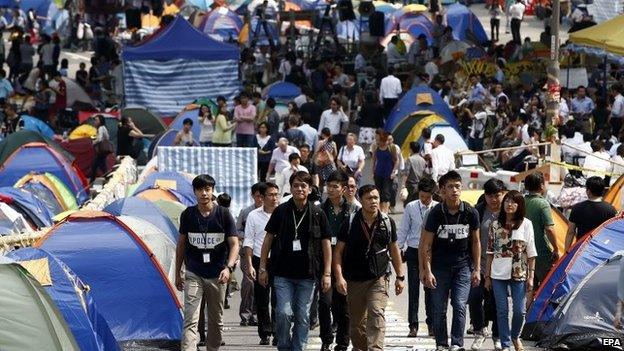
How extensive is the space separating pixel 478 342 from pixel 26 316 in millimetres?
4133

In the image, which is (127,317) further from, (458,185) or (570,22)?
(570,22)

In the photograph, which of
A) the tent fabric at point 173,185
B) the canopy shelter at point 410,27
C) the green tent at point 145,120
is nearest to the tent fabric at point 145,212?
the tent fabric at point 173,185

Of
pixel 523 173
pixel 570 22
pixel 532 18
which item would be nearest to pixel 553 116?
pixel 523 173

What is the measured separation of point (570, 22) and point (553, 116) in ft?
87.0

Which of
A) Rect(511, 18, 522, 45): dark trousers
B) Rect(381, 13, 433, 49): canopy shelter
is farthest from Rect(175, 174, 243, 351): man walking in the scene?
Rect(381, 13, 433, 49): canopy shelter

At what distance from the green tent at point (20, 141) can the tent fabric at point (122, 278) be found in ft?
38.0

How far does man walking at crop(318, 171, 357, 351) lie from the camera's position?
582 inches

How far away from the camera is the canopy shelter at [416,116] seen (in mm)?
29062

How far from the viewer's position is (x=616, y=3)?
41094 millimetres

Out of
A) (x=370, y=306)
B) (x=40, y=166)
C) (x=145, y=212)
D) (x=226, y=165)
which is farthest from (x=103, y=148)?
(x=370, y=306)

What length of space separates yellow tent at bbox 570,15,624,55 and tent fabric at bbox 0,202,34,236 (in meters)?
11.6

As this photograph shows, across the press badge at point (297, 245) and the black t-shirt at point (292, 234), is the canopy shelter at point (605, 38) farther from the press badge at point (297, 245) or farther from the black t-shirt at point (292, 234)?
the press badge at point (297, 245)

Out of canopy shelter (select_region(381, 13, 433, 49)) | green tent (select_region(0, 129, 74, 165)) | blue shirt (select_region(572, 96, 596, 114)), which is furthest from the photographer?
canopy shelter (select_region(381, 13, 433, 49))

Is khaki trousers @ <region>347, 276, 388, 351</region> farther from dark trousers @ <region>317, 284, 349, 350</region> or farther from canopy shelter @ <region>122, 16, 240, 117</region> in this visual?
canopy shelter @ <region>122, 16, 240, 117</region>
